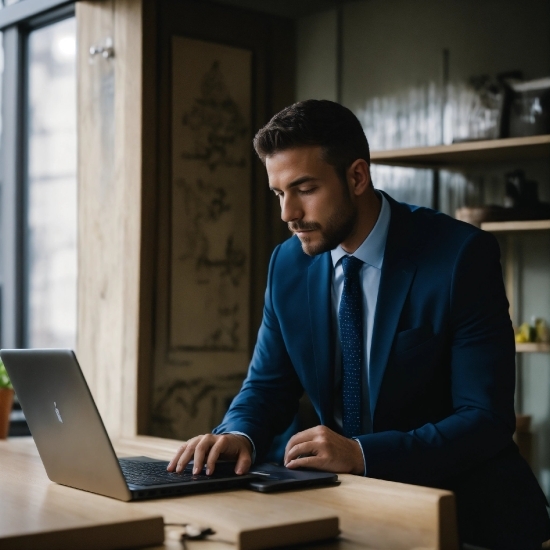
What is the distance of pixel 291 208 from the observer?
200 cm

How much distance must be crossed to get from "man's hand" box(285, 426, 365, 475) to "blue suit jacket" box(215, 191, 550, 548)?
3 centimetres

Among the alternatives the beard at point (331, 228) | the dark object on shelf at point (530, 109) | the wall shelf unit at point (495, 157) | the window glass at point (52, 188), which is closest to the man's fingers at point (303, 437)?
the beard at point (331, 228)

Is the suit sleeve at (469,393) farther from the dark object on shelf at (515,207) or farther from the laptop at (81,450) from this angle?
the dark object on shelf at (515,207)

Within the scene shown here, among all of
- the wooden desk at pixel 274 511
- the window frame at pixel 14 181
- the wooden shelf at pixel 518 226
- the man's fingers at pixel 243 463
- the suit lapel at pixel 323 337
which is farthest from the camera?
the window frame at pixel 14 181

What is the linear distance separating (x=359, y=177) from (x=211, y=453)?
74cm

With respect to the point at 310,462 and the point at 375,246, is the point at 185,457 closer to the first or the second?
the point at 310,462

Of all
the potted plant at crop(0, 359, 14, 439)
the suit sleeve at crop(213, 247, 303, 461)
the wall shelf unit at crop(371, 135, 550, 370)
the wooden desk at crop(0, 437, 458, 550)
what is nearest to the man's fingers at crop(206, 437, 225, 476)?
the wooden desk at crop(0, 437, 458, 550)

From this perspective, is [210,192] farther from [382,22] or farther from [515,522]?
[515,522]

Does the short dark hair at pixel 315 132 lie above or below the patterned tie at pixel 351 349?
above

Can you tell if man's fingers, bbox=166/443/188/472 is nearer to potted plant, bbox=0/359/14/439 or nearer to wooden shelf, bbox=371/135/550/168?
potted plant, bbox=0/359/14/439

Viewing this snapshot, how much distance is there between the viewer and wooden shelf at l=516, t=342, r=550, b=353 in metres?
3.14

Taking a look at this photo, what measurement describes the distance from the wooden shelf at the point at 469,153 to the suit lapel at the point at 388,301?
1.29 m

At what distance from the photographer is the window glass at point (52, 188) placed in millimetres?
4176

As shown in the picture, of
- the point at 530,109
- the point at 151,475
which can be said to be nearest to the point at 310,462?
the point at 151,475
